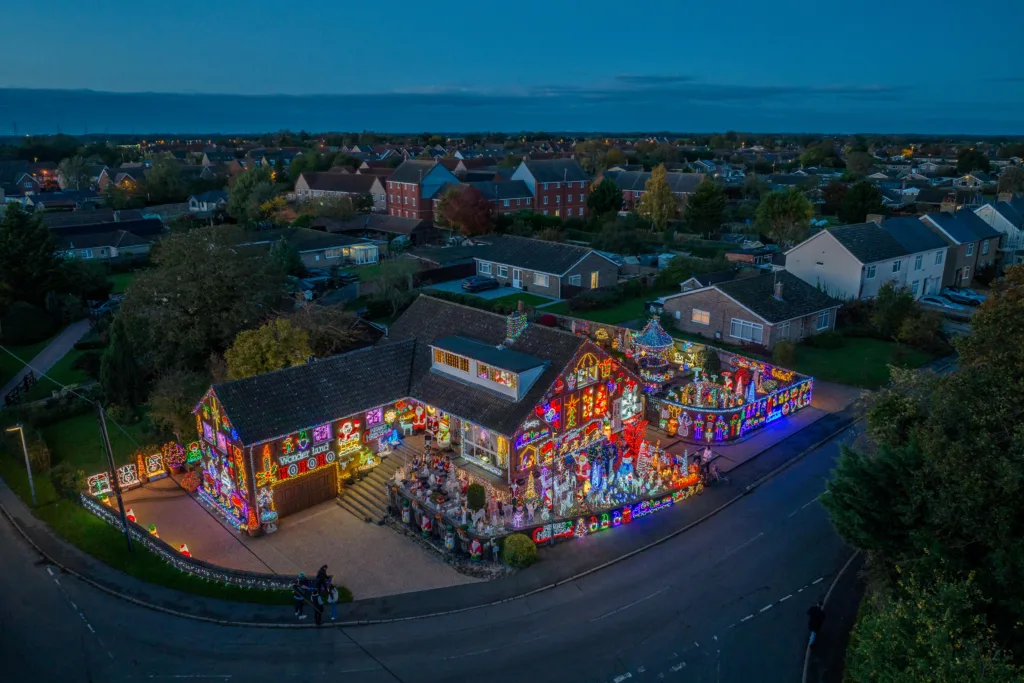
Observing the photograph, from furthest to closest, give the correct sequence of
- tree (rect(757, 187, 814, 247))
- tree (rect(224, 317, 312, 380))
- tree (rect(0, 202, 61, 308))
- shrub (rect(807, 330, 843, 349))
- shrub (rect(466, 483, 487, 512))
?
1. tree (rect(757, 187, 814, 247))
2. tree (rect(0, 202, 61, 308))
3. shrub (rect(807, 330, 843, 349))
4. tree (rect(224, 317, 312, 380))
5. shrub (rect(466, 483, 487, 512))

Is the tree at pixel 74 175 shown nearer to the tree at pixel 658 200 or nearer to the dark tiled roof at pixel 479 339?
the tree at pixel 658 200

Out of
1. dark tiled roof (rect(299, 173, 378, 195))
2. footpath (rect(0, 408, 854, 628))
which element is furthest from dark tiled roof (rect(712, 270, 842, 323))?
dark tiled roof (rect(299, 173, 378, 195))

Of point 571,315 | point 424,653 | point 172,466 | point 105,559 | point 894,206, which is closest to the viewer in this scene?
point 424,653

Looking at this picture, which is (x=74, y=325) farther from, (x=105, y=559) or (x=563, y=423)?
(x=563, y=423)

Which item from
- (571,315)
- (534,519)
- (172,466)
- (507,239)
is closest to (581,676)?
(534,519)

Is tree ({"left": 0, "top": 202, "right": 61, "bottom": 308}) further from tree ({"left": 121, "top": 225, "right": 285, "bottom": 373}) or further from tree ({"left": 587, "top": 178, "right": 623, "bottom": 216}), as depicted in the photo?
tree ({"left": 587, "top": 178, "right": 623, "bottom": 216})

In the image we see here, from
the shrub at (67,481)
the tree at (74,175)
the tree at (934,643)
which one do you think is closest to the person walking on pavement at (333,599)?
the shrub at (67,481)
